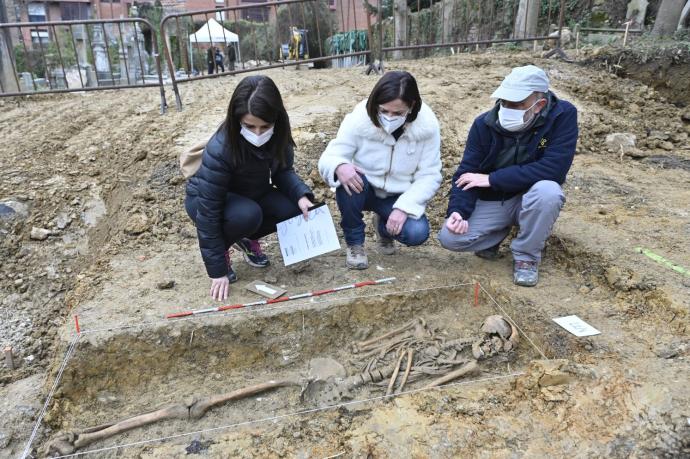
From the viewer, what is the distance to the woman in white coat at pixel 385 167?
312cm

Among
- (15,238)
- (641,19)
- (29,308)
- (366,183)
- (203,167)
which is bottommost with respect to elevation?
(29,308)

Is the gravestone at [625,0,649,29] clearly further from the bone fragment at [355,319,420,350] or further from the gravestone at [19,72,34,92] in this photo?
the gravestone at [19,72,34,92]

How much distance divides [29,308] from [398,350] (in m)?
2.89

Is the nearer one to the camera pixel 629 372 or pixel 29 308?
pixel 629 372

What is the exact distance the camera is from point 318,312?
120 inches

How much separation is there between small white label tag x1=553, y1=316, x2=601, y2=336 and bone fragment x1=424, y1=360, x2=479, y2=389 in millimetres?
580

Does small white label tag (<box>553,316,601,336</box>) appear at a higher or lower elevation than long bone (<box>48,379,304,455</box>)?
higher

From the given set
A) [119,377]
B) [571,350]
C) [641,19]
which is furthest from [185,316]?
[641,19]

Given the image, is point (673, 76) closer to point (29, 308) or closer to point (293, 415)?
point (293, 415)

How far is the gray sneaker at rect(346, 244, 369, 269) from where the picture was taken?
346 centimetres

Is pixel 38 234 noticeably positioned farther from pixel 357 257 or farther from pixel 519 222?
pixel 519 222

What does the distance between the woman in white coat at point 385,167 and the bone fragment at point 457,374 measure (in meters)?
0.99

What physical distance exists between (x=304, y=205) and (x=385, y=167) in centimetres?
63

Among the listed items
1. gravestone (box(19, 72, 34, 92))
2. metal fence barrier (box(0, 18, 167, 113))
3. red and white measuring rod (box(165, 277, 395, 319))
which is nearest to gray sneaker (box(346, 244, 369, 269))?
red and white measuring rod (box(165, 277, 395, 319))
